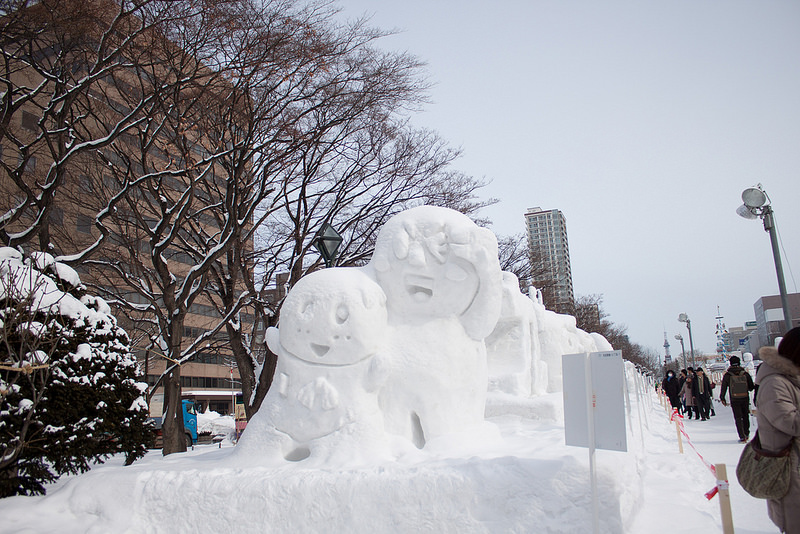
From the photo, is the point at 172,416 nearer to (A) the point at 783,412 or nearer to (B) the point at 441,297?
(B) the point at 441,297

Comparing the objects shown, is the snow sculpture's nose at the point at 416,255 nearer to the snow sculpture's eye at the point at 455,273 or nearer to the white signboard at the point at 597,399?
the snow sculpture's eye at the point at 455,273

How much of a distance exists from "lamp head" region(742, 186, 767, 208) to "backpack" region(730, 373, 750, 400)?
301 cm

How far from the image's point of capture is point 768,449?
133 inches

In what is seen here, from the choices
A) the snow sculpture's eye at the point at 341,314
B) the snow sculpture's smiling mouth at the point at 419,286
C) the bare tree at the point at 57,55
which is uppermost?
the bare tree at the point at 57,55

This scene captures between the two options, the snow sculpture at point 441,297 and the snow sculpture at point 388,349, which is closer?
Result: the snow sculpture at point 388,349

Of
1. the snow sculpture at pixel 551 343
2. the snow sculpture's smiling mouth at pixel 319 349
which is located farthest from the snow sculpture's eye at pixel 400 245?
the snow sculpture at pixel 551 343

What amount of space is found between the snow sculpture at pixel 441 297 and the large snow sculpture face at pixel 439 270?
1cm

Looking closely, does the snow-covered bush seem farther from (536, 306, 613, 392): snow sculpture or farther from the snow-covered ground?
(536, 306, 613, 392): snow sculpture

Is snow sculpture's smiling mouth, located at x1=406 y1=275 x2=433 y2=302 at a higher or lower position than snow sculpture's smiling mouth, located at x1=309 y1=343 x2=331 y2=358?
higher

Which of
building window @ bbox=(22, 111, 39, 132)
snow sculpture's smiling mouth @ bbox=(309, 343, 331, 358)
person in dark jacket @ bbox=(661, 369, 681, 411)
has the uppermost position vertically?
building window @ bbox=(22, 111, 39, 132)

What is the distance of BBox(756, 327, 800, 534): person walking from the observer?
3283 mm

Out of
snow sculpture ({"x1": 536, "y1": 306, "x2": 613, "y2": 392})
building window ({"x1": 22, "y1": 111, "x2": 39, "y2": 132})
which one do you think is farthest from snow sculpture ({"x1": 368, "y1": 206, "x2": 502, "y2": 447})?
building window ({"x1": 22, "y1": 111, "x2": 39, "y2": 132})

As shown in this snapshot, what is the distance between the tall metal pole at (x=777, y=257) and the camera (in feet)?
29.3

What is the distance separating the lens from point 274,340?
6148mm
